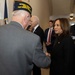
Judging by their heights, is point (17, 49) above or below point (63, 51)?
above

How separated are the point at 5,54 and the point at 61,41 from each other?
3.80 ft

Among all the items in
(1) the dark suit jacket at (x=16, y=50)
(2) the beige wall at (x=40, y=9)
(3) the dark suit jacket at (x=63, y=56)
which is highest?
(2) the beige wall at (x=40, y=9)

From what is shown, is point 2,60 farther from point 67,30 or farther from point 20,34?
point 67,30

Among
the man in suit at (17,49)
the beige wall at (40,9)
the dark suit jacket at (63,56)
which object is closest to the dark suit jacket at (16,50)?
the man in suit at (17,49)

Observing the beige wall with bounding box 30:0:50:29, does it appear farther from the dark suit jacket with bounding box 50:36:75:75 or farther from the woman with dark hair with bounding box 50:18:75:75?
the dark suit jacket with bounding box 50:36:75:75

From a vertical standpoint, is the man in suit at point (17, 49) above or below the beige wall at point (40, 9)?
below

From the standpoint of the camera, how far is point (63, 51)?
262 cm

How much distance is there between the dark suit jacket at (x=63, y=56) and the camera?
8.45 ft

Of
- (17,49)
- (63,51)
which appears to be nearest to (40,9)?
(63,51)

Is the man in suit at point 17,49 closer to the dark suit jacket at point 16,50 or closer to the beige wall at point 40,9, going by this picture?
the dark suit jacket at point 16,50

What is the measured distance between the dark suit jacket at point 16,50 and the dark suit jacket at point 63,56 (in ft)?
3.16

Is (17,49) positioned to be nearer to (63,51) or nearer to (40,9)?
(63,51)

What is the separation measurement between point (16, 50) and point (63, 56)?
1172mm

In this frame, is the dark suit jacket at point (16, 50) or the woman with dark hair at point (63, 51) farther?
the woman with dark hair at point (63, 51)
